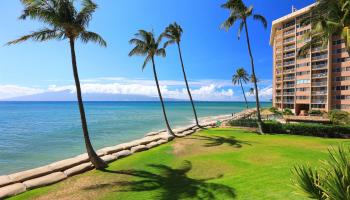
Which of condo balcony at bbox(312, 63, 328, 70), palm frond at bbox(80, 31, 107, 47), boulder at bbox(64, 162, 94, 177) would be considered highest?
condo balcony at bbox(312, 63, 328, 70)

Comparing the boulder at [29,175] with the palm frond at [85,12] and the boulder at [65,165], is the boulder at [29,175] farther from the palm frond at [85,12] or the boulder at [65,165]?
the palm frond at [85,12]

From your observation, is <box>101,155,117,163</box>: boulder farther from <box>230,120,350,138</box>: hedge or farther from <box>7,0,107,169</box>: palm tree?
<box>230,120,350,138</box>: hedge

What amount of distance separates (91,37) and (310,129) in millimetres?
26056

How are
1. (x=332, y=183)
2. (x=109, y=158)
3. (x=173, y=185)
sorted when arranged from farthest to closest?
(x=109, y=158) < (x=173, y=185) < (x=332, y=183)

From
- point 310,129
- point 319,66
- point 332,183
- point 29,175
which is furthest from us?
point 319,66

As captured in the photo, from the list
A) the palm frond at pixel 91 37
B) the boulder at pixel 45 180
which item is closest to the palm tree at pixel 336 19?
the palm frond at pixel 91 37

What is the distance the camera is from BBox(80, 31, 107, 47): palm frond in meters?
16.2

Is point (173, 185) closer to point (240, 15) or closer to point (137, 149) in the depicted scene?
point (137, 149)

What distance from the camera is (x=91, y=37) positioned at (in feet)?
54.2

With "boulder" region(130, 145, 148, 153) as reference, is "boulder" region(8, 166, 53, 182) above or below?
below

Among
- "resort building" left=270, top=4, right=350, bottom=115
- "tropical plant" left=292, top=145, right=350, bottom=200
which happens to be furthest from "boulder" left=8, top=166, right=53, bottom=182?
"resort building" left=270, top=4, right=350, bottom=115

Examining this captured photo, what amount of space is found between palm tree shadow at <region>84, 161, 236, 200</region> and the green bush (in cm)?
1832

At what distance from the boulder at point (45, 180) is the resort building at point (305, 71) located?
52.0m

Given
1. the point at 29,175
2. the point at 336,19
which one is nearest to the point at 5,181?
the point at 29,175
